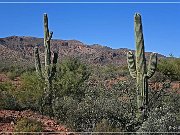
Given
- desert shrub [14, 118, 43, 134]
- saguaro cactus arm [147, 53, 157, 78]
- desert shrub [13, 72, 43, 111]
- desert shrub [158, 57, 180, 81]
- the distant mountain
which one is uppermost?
the distant mountain

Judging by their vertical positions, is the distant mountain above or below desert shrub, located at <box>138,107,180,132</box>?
above

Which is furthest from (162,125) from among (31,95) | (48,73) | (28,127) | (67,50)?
(67,50)

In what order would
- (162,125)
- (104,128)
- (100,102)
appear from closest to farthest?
(162,125), (104,128), (100,102)

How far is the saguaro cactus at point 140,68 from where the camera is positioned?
13.4 meters

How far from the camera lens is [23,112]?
50.6 feet

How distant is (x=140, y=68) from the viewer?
1384 centimetres

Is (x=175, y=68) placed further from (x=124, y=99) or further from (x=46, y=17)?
(x=124, y=99)

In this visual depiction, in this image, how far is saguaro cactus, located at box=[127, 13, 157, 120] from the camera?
44.0 ft

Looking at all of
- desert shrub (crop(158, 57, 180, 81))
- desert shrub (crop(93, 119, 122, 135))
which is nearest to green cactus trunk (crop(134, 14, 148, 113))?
desert shrub (crop(93, 119, 122, 135))

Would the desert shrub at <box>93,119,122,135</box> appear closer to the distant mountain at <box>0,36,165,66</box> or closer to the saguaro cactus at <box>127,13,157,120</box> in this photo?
the saguaro cactus at <box>127,13,157,120</box>

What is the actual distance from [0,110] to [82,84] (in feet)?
13.8

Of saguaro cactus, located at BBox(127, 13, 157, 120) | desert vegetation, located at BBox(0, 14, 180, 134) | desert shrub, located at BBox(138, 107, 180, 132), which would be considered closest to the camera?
desert shrub, located at BBox(138, 107, 180, 132)

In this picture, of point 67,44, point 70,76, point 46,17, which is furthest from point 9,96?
point 67,44

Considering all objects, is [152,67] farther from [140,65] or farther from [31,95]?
[31,95]
